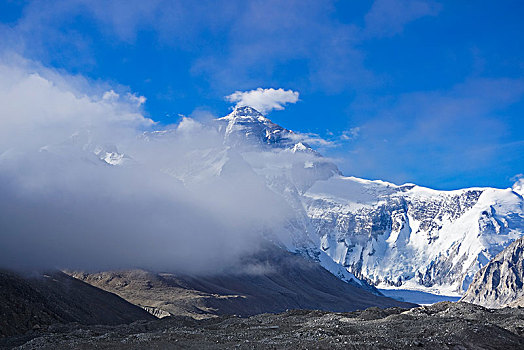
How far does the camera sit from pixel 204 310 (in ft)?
498

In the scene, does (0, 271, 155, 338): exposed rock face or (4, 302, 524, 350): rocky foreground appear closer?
(4, 302, 524, 350): rocky foreground

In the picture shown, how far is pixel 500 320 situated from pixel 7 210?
494 ft

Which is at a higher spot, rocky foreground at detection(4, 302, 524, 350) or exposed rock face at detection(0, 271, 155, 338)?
rocky foreground at detection(4, 302, 524, 350)

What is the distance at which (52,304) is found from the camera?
91.3m

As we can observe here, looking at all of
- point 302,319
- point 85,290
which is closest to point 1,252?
point 85,290

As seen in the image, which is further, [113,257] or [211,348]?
[113,257]

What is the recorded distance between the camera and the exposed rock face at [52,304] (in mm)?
76250

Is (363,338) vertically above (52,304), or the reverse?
(363,338)

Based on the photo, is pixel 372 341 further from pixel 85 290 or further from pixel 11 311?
pixel 85 290

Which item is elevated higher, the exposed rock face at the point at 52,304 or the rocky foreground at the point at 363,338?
the rocky foreground at the point at 363,338

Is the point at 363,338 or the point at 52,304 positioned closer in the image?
the point at 363,338

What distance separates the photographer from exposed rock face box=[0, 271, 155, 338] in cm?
7625

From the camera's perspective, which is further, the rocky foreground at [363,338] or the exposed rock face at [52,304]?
the exposed rock face at [52,304]

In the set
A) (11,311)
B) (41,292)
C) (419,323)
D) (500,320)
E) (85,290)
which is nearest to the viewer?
(419,323)
